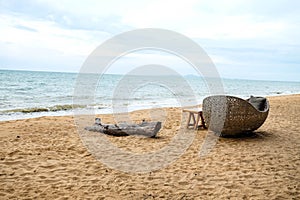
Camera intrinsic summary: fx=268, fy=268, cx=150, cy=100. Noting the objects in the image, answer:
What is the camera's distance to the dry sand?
3295 millimetres

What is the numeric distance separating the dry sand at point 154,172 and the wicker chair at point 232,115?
26cm

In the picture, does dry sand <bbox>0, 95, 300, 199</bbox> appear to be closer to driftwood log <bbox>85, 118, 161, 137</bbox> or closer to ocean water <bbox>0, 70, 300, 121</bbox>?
driftwood log <bbox>85, 118, 161, 137</bbox>

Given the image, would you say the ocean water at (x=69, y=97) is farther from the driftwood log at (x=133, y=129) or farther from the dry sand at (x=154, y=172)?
the dry sand at (x=154, y=172)

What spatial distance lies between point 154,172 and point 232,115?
111 inches

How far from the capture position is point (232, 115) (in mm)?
6105

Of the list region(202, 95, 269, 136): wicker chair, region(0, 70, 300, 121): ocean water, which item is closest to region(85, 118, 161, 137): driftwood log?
region(202, 95, 269, 136): wicker chair

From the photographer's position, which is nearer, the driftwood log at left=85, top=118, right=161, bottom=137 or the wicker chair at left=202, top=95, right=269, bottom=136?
the wicker chair at left=202, top=95, right=269, bottom=136

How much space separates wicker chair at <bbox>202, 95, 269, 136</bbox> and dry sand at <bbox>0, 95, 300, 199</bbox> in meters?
0.26

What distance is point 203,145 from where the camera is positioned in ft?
18.7

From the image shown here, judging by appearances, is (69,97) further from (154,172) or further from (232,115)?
(154,172)

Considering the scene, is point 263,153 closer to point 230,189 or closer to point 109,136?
point 230,189

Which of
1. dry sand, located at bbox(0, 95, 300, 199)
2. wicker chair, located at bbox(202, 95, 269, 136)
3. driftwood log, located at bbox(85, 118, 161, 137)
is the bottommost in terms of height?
dry sand, located at bbox(0, 95, 300, 199)

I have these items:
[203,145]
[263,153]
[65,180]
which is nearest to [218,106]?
[203,145]

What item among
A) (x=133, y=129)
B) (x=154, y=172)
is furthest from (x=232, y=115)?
(x=154, y=172)
